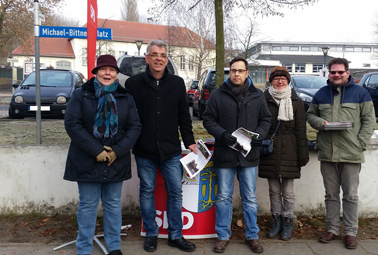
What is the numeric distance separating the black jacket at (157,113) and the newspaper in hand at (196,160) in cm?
13

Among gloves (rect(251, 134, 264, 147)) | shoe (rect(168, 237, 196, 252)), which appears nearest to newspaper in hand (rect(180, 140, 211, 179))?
gloves (rect(251, 134, 264, 147))

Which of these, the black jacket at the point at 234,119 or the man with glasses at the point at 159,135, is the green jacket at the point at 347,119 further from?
the man with glasses at the point at 159,135

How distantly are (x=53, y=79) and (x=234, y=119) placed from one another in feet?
28.8

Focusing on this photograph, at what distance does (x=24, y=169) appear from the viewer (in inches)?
173

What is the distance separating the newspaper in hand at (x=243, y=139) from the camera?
11.6ft

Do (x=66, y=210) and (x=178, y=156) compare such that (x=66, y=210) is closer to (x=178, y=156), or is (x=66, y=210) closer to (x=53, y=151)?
(x=53, y=151)

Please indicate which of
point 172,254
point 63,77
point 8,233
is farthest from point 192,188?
point 63,77

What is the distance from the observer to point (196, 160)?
3703 mm

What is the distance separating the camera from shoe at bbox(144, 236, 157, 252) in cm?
371

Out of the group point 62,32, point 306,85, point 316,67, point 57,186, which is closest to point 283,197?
point 57,186

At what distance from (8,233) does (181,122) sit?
7.48 feet

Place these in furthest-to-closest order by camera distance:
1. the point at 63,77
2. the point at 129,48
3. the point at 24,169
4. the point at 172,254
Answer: the point at 129,48
the point at 63,77
the point at 24,169
the point at 172,254

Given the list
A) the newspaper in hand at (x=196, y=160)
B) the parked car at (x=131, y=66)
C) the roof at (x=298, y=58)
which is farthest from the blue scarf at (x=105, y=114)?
the roof at (x=298, y=58)

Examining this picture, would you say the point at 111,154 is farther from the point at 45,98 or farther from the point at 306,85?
the point at 306,85
